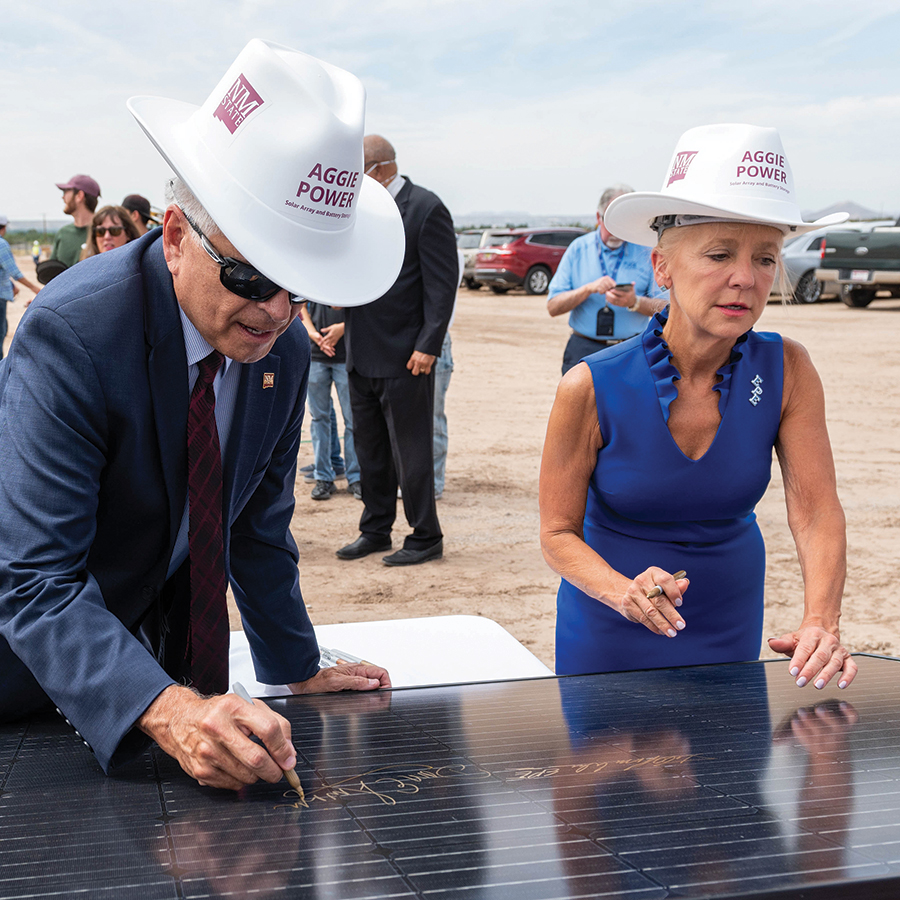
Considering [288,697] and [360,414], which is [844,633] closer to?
[360,414]

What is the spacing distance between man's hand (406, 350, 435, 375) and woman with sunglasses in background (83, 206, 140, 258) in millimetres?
1944

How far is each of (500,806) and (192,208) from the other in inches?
40.9

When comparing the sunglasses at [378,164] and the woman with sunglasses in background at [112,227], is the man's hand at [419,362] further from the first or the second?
the woman with sunglasses in background at [112,227]

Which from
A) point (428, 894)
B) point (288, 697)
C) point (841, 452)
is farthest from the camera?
point (841, 452)


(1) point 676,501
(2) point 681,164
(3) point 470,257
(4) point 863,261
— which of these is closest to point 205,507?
(1) point 676,501

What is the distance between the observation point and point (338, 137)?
1.61 meters

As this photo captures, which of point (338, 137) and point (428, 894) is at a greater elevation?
point (338, 137)

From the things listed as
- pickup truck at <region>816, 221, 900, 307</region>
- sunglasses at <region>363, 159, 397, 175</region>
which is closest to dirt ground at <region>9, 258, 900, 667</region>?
sunglasses at <region>363, 159, 397, 175</region>

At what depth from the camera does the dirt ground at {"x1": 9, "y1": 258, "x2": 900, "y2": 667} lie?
5.38 meters

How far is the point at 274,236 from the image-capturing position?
1.61 metres

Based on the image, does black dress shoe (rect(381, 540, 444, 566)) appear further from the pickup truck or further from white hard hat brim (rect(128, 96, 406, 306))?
the pickup truck

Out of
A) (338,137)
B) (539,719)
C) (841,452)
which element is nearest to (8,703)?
(539,719)

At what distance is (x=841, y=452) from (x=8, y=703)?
339 inches

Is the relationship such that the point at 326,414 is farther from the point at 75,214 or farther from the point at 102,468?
the point at 102,468
